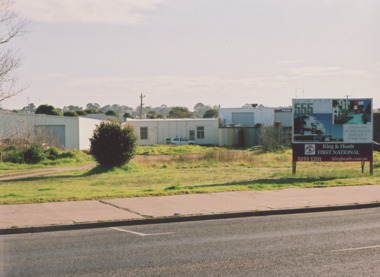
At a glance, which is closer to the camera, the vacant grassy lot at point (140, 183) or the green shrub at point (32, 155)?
the vacant grassy lot at point (140, 183)

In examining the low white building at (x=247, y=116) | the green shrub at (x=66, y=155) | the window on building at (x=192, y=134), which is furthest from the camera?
the low white building at (x=247, y=116)

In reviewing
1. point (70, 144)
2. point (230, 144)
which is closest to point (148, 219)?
point (70, 144)

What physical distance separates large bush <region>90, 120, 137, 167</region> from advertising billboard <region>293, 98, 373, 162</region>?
29.6 ft

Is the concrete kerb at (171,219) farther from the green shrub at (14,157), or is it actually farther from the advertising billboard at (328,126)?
the green shrub at (14,157)

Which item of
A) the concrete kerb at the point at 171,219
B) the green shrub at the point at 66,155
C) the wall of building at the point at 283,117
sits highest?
the wall of building at the point at 283,117

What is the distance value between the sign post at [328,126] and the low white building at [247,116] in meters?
47.0

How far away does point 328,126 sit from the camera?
22.4 meters

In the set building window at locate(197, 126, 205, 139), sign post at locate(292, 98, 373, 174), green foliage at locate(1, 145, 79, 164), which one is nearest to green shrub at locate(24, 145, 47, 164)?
green foliage at locate(1, 145, 79, 164)

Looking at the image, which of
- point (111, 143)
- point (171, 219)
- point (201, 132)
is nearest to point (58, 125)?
point (201, 132)

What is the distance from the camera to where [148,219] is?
12.1 m

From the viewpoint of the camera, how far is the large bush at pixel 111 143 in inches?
1035

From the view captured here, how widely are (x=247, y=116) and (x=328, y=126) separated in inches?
1883

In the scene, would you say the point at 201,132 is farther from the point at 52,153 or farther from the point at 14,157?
the point at 14,157

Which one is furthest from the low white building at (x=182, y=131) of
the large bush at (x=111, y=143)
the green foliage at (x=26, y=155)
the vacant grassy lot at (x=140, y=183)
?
the large bush at (x=111, y=143)
